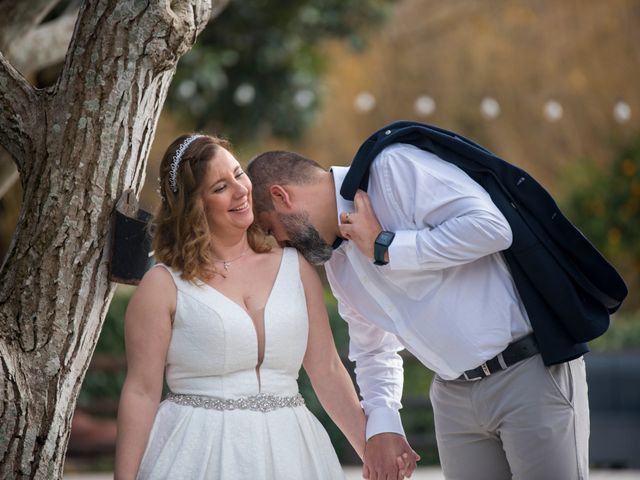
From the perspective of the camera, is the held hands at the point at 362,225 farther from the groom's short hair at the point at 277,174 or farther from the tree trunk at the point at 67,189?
the tree trunk at the point at 67,189

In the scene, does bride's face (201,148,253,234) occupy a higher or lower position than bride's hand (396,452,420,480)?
higher

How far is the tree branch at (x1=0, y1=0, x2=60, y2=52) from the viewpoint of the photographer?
4.97 metres

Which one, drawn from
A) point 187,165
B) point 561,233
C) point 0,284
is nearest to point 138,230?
point 187,165

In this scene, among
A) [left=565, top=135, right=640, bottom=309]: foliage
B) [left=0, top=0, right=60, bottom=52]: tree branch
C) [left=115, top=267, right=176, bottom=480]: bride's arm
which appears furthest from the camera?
[left=565, top=135, right=640, bottom=309]: foliage

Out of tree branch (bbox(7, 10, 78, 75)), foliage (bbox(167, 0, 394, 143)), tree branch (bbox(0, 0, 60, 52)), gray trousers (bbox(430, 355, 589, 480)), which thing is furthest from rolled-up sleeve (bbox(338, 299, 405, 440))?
foliage (bbox(167, 0, 394, 143))

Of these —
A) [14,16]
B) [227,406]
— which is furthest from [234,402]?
[14,16]

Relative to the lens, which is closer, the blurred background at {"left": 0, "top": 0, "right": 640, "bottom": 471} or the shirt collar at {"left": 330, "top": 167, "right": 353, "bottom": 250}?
the shirt collar at {"left": 330, "top": 167, "right": 353, "bottom": 250}

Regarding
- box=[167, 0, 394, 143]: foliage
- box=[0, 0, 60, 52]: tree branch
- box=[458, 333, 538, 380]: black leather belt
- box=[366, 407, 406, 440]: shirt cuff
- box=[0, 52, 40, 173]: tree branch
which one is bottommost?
box=[366, 407, 406, 440]: shirt cuff

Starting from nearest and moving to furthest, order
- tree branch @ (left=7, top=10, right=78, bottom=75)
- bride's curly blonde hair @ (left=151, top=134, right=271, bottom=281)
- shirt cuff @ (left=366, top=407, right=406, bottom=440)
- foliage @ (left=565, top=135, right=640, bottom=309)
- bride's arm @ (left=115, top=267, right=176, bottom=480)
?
bride's arm @ (left=115, top=267, right=176, bottom=480) → bride's curly blonde hair @ (left=151, top=134, right=271, bottom=281) → shirt cuff @ (left=366, top=407, right=406, bottom=440) → tree branch @ (left=7, top=10, right=78, bottom=75) → foliage @ (left=565, top=135, right=640, bottom=309)

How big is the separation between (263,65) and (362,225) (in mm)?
6440

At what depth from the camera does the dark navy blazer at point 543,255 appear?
3225mm

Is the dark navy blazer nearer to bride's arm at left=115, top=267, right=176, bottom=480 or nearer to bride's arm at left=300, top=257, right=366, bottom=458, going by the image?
bride's arm at left=300, top=257, right=366, bottom=458

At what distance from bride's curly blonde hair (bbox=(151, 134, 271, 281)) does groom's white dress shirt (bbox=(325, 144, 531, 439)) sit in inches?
17.9

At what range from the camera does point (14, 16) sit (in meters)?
4.98
